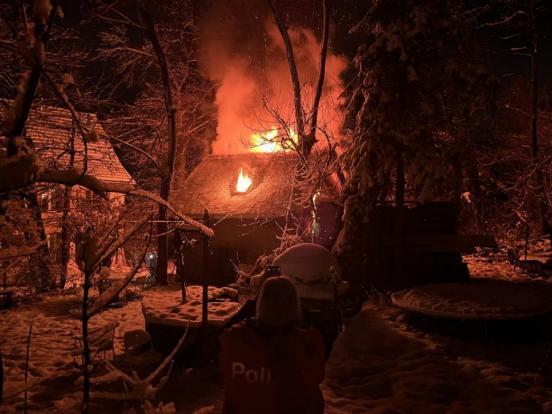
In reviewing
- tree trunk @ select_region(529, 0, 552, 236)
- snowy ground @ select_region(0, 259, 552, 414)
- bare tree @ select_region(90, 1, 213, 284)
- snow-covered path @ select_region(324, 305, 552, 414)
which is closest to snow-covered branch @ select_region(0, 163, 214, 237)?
snowy ground @ select_region(0, 259, 552, 414)

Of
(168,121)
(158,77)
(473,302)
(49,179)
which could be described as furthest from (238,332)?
(158,77)

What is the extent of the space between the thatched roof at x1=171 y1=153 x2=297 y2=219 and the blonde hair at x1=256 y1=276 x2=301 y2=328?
11.0 m

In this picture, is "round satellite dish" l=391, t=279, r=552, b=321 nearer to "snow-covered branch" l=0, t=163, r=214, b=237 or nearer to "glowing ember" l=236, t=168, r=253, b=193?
"snow-covered branch" l=0, t=163, r=214, b=237

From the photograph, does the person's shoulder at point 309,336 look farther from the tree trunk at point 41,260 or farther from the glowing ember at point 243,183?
the glowing ember at point 243,183

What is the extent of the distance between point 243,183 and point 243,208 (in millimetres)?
1586

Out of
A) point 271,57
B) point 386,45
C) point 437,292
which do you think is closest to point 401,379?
point 437,292

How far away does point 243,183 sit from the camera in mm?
16547

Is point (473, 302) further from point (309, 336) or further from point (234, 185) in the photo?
point (234, 185)

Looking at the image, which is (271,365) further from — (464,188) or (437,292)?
(464,188)

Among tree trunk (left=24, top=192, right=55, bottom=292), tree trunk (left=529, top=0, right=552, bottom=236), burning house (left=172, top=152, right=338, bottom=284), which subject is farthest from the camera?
tree trunk (left=529, top=0, right=552, bottom=236)

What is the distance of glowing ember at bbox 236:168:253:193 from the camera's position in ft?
54.0

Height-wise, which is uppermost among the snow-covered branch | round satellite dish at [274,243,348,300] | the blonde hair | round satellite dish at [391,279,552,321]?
the snow-covered branch

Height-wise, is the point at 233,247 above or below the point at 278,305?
below

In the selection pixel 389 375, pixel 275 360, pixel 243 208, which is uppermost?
pixel 243 208
